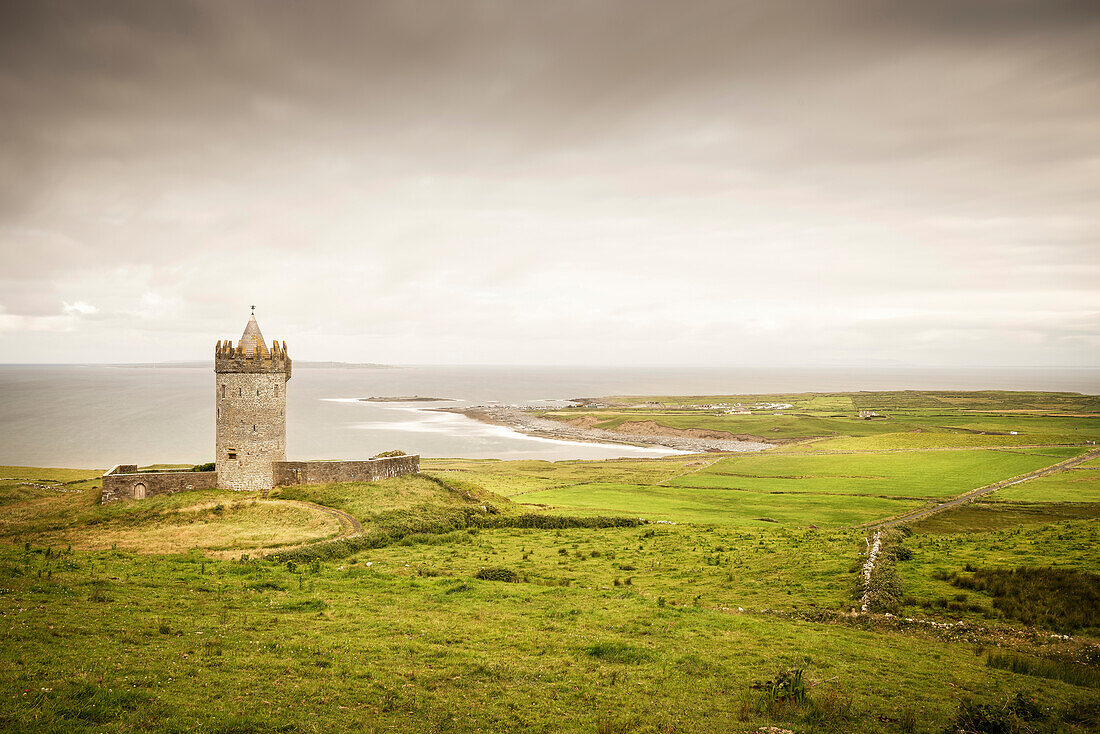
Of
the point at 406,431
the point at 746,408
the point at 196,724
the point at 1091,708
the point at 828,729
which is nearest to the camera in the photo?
the point at 196,724

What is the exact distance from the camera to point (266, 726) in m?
10.4

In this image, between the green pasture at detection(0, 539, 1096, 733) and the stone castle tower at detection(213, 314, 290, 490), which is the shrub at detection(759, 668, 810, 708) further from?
the stone castle tower at detection(213, 314, 290, 490)

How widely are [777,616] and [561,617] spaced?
7.96 metres

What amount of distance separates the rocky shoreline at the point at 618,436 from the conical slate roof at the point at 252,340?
8847cm

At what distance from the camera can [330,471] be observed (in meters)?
36.4

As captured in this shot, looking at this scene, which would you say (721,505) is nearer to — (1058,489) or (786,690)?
(1058,489)

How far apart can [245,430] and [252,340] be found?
576 cm

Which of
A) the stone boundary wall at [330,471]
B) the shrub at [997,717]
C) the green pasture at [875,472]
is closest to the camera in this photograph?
the shrub at [997,717]

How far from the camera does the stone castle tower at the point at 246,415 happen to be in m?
34.6

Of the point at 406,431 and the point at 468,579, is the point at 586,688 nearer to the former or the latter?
the point at 468,579

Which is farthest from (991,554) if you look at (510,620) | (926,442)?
(926,442)

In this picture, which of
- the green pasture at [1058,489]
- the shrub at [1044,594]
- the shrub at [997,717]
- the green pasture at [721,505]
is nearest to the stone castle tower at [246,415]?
the green pasture at [721,505]

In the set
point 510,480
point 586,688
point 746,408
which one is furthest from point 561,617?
point 746,408

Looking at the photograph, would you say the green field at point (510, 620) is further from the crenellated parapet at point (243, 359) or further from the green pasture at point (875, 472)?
the green pasture at point (875, 472)
